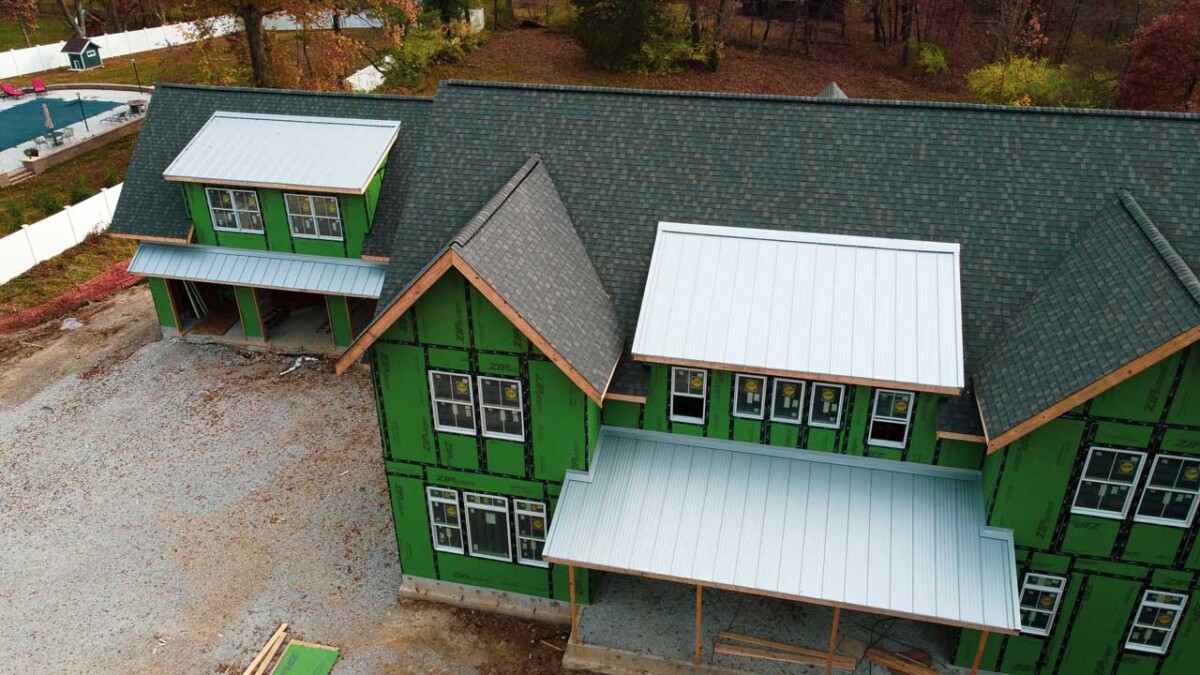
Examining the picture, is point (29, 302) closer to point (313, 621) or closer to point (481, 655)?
point (313, 621)

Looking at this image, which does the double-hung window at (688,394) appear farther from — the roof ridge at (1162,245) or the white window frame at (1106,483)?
the roof ridge at (1162,245)

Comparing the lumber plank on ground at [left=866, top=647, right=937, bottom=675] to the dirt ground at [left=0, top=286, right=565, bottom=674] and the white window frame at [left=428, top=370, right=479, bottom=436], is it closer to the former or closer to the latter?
the dirt ground at [left=0, top=286, right=565, bottom=674]

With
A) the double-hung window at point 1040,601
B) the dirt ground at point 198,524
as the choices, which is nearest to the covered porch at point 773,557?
the double-hung window at point 1040,601

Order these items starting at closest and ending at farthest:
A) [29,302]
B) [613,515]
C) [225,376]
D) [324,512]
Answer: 1. [613,515]
2. [324,512]
3. [225,376]
4. [29,302]

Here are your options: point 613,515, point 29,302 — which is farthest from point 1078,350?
point 29,302

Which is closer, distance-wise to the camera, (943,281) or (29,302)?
(943,281)

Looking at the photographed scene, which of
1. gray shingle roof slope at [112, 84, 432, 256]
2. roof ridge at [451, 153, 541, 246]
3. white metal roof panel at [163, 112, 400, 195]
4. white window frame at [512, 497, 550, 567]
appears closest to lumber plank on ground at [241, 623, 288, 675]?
white window frame at [512, 497, 550, 567]
